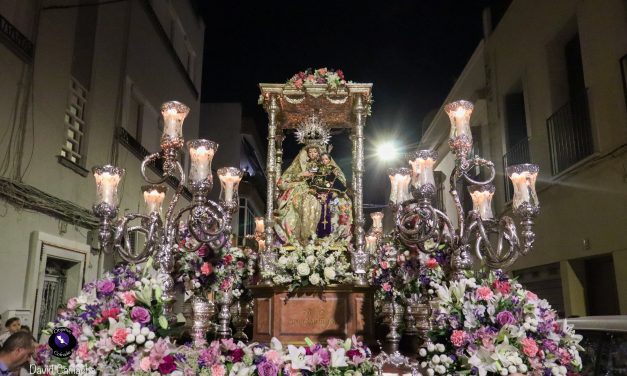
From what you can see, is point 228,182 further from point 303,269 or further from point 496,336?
point 496,336

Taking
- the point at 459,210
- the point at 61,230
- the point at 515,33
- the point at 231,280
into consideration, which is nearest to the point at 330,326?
the point at 231,280

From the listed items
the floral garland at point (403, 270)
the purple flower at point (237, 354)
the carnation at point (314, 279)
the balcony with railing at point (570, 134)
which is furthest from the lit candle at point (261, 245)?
the balcony with railing at point (570, 134)

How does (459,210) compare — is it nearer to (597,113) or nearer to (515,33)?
(597,113)

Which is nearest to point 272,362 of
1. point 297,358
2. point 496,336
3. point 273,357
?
point 273,357

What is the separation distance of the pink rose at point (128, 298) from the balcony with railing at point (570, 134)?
23.3 ft

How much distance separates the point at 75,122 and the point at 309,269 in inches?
235

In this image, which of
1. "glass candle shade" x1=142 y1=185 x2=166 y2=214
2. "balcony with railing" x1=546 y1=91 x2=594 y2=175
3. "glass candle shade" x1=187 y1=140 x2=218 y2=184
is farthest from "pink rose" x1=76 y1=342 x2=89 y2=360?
"balcony with railing" x1=546 y1=91 x2=594 y2=175

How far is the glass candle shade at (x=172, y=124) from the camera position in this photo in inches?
191

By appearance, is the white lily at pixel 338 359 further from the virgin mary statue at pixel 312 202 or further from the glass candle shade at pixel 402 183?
the virgin mary statue at pixel 312 202

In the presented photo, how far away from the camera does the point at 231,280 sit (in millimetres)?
6309

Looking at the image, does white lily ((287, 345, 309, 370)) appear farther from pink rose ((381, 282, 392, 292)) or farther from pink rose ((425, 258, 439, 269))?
pink rose ((381, 282, 392, 292))

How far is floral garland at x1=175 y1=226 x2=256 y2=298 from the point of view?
5.95 metres

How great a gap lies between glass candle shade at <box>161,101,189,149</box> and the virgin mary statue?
2.59 metres

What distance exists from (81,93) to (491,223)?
7.90 metres
